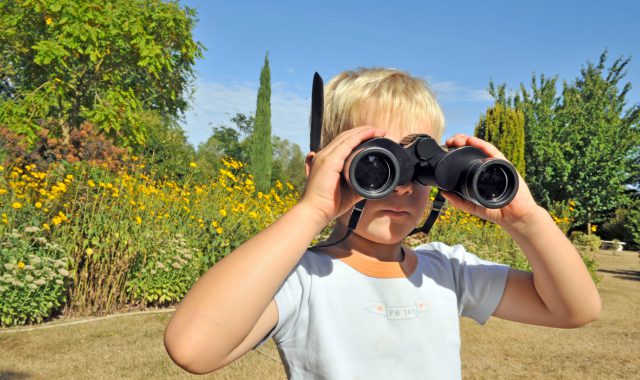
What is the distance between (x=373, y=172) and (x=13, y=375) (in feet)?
11.6

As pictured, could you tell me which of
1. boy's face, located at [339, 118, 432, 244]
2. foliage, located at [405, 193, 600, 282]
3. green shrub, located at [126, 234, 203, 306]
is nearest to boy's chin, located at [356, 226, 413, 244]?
boy's face, located at [339, 118, 432, 244]

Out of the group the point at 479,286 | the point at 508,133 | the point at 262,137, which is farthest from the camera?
the point at 262,137

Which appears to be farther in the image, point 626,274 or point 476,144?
point 626,274

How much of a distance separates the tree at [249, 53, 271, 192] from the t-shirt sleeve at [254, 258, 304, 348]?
2435 cm

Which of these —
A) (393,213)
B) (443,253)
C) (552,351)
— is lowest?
(552,351)

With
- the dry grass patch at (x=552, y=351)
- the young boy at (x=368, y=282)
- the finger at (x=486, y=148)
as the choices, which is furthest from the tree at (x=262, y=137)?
the finger at (x=486, y=148)

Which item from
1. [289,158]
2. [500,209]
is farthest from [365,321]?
[289,158]

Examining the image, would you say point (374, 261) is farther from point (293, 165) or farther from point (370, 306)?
point (293, 165)

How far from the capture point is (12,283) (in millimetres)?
4559

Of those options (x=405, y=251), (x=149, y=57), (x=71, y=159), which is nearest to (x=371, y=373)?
(x=405, y=251)

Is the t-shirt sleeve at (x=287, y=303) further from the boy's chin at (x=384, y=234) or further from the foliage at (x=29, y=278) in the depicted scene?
the foliage at (x=29, y=278)

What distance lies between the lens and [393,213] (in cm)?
144

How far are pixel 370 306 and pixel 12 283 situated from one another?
4299mm

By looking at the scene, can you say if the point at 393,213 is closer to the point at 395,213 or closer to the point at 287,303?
the point at 395,213
